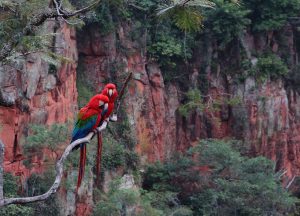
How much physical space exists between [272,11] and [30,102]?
24.5 ft

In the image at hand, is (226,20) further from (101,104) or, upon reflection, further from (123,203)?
(101,104)

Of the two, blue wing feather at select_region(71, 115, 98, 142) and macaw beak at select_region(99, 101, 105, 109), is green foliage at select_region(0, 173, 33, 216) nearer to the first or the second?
blue wing feather at select_region(71, 115, 98, 142)

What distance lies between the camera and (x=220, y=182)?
14.1m

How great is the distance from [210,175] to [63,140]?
4.39 m

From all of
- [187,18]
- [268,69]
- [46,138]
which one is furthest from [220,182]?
[187,18]

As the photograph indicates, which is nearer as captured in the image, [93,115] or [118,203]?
[93,115]

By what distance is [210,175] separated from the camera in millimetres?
14758

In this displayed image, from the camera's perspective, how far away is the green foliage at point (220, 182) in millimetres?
14156

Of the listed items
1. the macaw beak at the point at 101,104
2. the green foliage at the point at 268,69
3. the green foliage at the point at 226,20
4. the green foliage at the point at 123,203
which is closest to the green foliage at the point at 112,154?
the green foliage at the point at 123,203

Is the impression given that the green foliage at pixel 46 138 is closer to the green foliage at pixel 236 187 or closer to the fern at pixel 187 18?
the green foliage at pixel 236 187

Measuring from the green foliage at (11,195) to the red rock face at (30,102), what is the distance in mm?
449

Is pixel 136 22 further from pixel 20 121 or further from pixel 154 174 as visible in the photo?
pixel 20 121

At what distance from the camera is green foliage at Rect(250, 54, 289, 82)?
17.3 meters

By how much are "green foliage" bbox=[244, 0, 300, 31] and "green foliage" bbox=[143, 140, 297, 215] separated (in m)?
3.52
